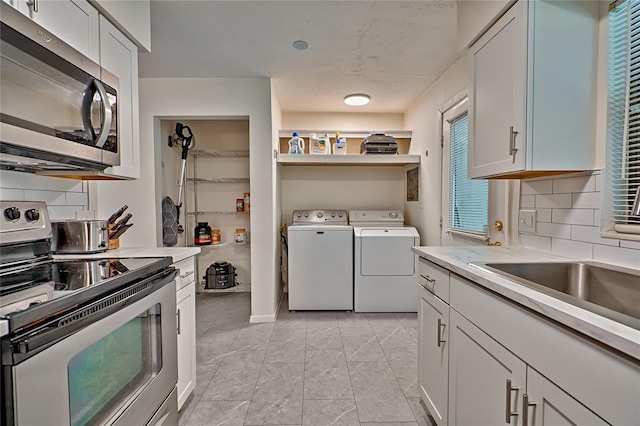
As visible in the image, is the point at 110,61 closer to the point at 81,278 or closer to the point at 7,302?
the point at 81,278

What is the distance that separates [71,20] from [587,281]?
2404mm

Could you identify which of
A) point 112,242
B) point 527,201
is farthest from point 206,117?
point 527,201

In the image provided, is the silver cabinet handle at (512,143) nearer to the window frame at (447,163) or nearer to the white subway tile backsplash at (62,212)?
the window frame at (447,163)

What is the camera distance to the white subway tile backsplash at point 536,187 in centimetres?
150

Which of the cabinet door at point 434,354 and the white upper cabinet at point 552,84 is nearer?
the white upper cabinet at point 552,84

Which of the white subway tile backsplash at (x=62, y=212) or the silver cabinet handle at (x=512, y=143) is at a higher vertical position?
the silver cabinet handle at (x=512, y=143)

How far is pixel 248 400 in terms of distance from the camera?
178 centimetres

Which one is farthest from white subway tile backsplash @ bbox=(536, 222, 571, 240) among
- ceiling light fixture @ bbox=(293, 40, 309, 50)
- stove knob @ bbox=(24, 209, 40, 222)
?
stove knob @ bbox=(24, 209, 40, 222)

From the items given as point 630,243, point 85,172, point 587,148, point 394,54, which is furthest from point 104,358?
point 394,54

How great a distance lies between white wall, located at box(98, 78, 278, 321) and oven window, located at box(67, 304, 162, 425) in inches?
67.4

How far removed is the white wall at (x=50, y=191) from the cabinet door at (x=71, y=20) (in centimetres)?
64

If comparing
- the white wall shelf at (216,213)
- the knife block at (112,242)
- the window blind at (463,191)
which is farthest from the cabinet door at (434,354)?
the white wall shelf at (216,213)

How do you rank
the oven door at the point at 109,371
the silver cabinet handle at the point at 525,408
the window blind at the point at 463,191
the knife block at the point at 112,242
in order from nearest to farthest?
1. the oven door at the point at 109,371
2. the silver cabinet handle at the point at 525,408
3. the knife block at the point at 112,242
4. the window blind at the point at 463,191

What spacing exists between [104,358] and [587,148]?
1972 millimetres
